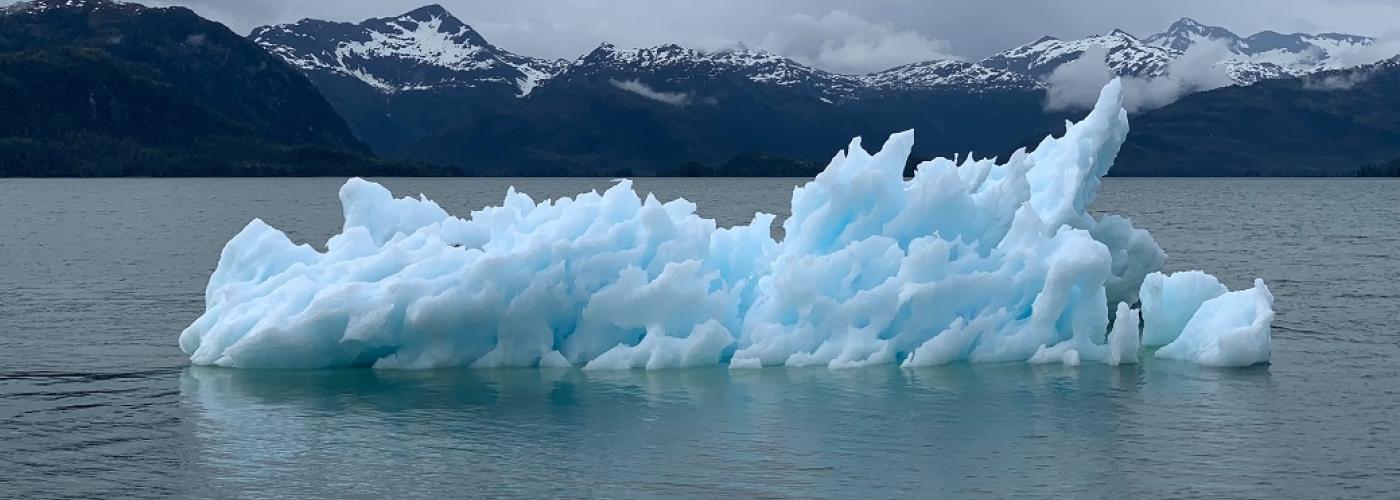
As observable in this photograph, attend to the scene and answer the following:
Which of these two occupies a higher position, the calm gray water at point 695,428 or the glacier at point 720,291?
the glacier at point 720,291

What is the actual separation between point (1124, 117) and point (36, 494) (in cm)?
2503

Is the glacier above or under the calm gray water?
above

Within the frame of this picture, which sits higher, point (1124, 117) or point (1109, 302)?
point (1124, 117)

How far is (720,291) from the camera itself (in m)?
30.9

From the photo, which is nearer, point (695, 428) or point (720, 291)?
point (695, 428)

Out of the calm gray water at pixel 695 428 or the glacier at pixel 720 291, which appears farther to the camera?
the glacier at pixel 720 291

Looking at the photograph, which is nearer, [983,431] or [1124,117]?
[983,431]

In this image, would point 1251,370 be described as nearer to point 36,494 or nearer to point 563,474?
point 563,474

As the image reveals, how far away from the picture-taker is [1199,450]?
76.4ft

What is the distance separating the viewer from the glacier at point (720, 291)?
2997cm

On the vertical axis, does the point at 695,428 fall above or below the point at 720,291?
below

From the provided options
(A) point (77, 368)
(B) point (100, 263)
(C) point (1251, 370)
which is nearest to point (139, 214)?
(B) point (100, 263)

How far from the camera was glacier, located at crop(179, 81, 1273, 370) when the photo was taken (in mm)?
29969

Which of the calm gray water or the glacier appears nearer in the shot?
the calm gray water
